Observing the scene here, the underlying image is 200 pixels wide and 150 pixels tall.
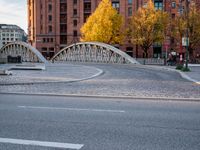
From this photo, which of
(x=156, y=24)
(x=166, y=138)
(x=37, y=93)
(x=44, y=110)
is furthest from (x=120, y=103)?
(x=156, y=24)

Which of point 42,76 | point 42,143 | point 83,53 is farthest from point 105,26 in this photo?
point 42,143

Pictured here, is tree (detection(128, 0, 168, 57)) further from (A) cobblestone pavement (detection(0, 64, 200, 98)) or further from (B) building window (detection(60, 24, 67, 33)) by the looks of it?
(A) cobblestone pavement (detection(0, 64, 200, 98))

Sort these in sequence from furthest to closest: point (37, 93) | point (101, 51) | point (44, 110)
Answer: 1. point (101, 51)
2. point (37, 93)
3. point (44, 110)

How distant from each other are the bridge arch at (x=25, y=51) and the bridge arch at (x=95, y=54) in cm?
805

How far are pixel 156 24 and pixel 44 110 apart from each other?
178 ft

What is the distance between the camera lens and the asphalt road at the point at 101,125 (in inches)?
241

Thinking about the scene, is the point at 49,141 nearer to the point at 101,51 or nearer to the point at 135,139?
the point at 135,139

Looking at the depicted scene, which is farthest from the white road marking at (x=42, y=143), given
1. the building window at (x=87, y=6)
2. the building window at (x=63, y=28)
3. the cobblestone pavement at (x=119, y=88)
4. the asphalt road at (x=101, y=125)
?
the building window at (x=63, y=28)

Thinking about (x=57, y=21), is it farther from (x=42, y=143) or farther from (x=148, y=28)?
(x=42, y=143)

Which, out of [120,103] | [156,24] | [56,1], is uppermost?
[56,1]

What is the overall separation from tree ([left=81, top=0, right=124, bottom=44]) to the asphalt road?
52.8m

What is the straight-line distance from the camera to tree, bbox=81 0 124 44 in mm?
63531

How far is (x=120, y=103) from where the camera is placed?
1186cm

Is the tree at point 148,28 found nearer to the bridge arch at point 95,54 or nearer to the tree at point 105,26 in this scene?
the tree at point 105,26
